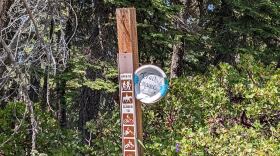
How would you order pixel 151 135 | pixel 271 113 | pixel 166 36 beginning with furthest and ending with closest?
pixel 166 36, pixel 151 135, pixel 271 113

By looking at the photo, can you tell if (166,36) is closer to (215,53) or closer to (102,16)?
(102,16)

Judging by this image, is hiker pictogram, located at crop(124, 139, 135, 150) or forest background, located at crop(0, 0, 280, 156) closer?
hiker pictogram, located at crop(124, 139, 135, 150)

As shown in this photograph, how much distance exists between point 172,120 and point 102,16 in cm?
236

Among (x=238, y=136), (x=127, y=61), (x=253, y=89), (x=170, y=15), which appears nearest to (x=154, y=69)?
(x=127, y=61)

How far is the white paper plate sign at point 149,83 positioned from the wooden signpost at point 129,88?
0.17 feet

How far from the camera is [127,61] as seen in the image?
3.80 metres

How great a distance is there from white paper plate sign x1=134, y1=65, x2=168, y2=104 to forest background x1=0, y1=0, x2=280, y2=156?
768 mm

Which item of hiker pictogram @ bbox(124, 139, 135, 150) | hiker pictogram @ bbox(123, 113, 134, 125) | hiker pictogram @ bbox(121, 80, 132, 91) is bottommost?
hiker pictogram @ bbox(124, 139, 135, 150)

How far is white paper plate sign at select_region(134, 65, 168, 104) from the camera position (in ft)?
12.3

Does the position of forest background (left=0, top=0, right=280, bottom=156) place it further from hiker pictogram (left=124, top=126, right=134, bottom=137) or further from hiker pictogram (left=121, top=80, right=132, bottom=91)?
hiker pictogram (left=124, top=126, right=134, bottom=137)

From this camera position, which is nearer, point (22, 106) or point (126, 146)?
point (126, 146)

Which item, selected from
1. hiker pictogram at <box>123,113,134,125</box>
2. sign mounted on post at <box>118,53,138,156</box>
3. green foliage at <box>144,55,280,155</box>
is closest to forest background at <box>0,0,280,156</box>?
green foliage at <box>144,55,280,155</box>

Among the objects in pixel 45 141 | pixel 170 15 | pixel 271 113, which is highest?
pixel 170 15

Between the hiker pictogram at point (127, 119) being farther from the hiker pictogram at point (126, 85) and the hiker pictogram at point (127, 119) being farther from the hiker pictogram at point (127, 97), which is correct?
the hiker pictogram at point (126, 85)
